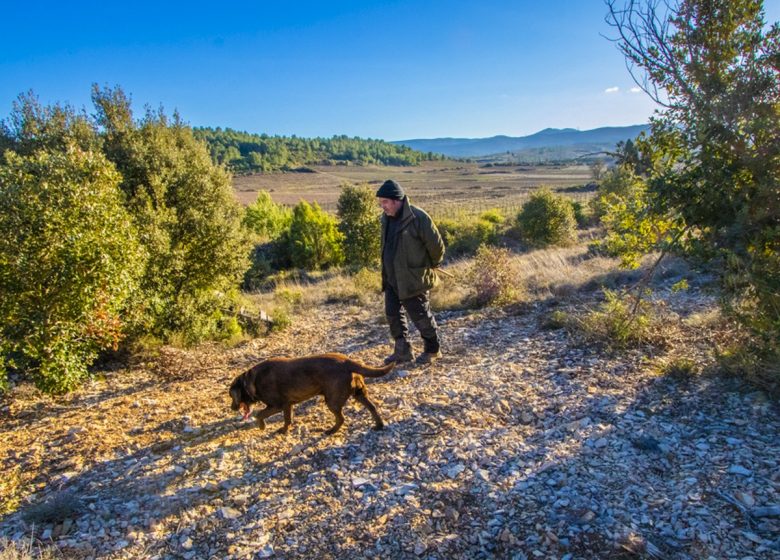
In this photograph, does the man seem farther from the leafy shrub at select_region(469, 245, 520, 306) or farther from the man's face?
the leafy shrub at select_region(469, 245, 520, 306)

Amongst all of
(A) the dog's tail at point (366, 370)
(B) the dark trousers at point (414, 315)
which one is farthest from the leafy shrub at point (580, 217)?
(A) the dog's tail at point (366, 370)

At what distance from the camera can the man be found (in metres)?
5.86

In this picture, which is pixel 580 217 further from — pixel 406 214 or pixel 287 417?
pixel 287 417

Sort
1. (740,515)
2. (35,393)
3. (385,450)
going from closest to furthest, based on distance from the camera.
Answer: (740,515) → (385,450) → (35,393)

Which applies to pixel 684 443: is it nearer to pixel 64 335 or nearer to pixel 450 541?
pixel 450 541

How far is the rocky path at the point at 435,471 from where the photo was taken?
3.11 meters

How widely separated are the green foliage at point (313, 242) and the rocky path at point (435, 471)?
21.3 meters

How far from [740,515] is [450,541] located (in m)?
2.09

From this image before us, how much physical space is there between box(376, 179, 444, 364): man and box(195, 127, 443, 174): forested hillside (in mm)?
109652

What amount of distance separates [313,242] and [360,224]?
497 cm

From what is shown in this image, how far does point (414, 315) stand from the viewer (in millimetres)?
6215

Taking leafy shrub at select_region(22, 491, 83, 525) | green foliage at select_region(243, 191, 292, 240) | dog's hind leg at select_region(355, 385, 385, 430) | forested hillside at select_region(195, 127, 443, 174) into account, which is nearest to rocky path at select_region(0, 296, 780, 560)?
leafy shrub at select_region(22, 491, 83, 525)

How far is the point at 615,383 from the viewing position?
5.30 metres

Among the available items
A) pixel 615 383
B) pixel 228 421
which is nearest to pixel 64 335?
pixel 228 421
